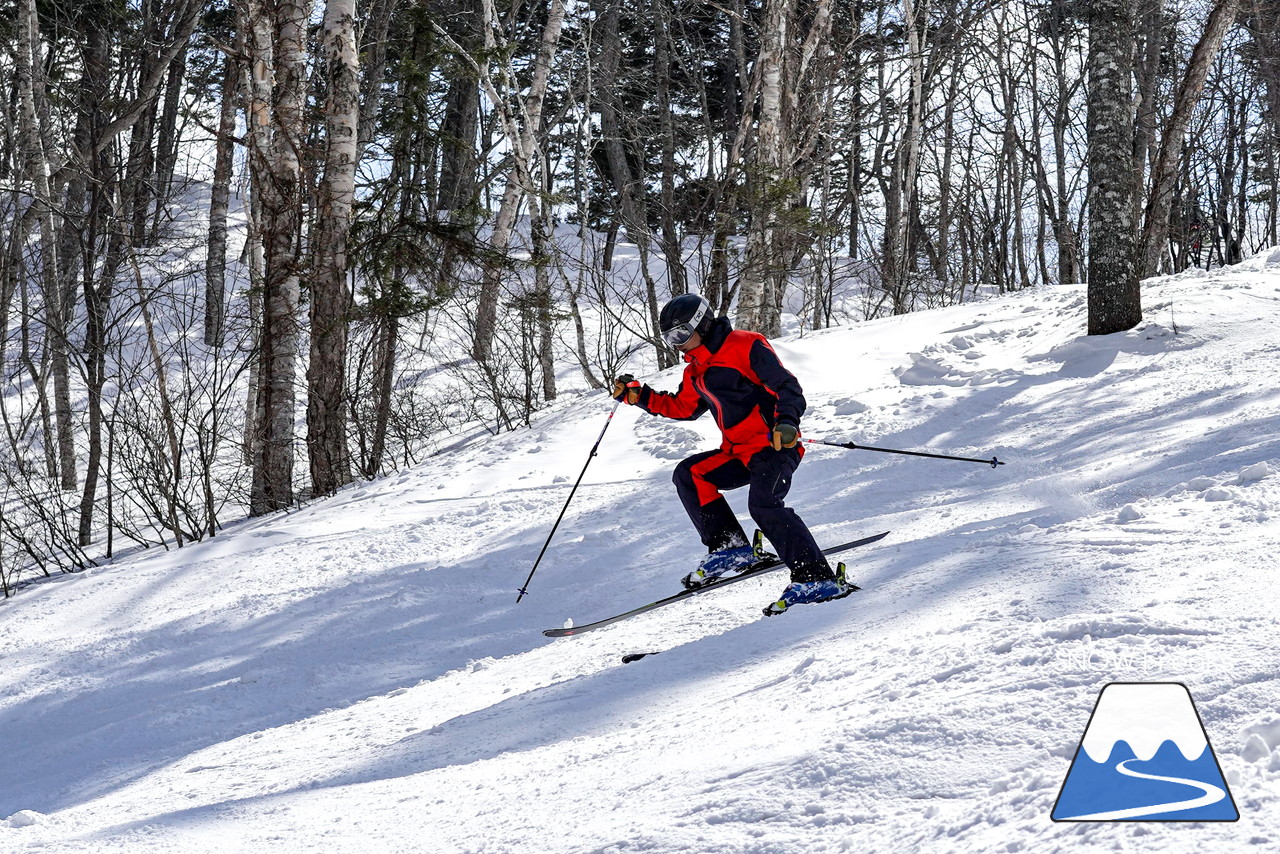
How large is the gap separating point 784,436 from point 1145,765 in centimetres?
249

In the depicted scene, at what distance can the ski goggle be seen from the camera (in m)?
4.85

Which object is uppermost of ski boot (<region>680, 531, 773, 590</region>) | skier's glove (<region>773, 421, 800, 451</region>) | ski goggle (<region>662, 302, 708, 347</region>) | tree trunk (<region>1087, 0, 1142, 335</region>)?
tree trunk (<region>1087, 0, 1142, 335</region>)

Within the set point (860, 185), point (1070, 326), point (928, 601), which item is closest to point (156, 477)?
point (928, 601)

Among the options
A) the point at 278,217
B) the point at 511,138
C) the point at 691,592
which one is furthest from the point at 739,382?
the point at 511,138

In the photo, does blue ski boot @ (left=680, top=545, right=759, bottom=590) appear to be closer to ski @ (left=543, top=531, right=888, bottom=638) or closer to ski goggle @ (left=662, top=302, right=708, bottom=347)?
ski @ (left=543, top=531, right=888, bottom=638)

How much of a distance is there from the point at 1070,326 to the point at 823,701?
8658mm

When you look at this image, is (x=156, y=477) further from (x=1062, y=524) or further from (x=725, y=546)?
(x=1062, y=524)

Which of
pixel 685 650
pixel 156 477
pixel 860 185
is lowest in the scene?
pixel 685 650

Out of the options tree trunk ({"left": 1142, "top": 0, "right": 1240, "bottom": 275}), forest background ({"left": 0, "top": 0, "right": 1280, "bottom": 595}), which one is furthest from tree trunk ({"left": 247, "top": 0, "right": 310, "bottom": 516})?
tree trunk ({"left": 1142, "top": 0, "right": 1240, "bottom": 275})

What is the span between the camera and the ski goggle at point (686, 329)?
4.85 m

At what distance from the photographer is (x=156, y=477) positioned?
25.6 ft

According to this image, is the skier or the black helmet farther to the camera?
the black helmet

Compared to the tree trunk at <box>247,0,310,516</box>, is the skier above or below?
below

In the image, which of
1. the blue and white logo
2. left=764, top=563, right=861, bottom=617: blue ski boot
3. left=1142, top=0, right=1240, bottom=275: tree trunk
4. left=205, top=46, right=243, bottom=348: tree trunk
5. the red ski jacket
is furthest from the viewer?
left=205, top=46, right=243, bottom=348: tree trunk
